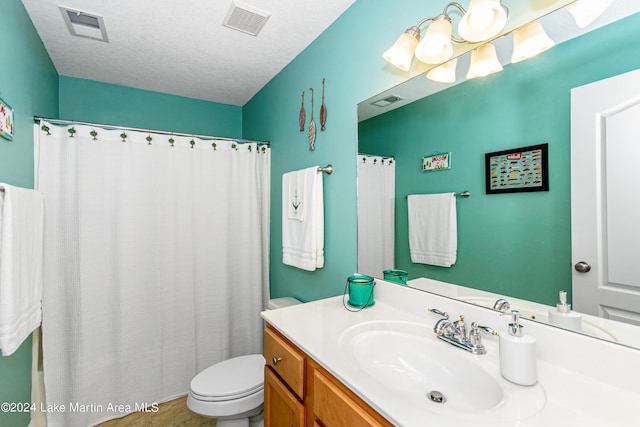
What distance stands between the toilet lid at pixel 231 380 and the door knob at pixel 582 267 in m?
1.48

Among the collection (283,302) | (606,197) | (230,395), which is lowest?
(230,395)

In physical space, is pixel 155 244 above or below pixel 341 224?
below

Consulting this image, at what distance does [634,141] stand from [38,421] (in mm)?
2837

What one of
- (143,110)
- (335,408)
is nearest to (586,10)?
(335,408)

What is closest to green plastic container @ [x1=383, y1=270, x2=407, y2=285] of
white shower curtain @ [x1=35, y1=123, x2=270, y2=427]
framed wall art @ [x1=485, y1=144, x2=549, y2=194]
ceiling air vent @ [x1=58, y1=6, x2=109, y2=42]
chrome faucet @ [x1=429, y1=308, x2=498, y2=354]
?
chrome faucet @ [x1=429, y1=308, x2=498, y2=354]

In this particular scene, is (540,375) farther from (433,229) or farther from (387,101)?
(387,101)

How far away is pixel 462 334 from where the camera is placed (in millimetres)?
953

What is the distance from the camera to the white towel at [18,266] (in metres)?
1.14

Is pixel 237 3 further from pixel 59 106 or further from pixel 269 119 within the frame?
pixel 59 106

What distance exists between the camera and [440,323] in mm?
981

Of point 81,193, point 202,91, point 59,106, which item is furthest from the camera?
point 202,91

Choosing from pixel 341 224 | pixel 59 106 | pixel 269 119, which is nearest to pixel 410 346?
pixel 341 224

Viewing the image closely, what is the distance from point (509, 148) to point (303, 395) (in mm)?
1041

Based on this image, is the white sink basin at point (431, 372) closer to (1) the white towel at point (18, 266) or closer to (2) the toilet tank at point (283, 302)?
(2) the toilet tank at point (283, 302)
